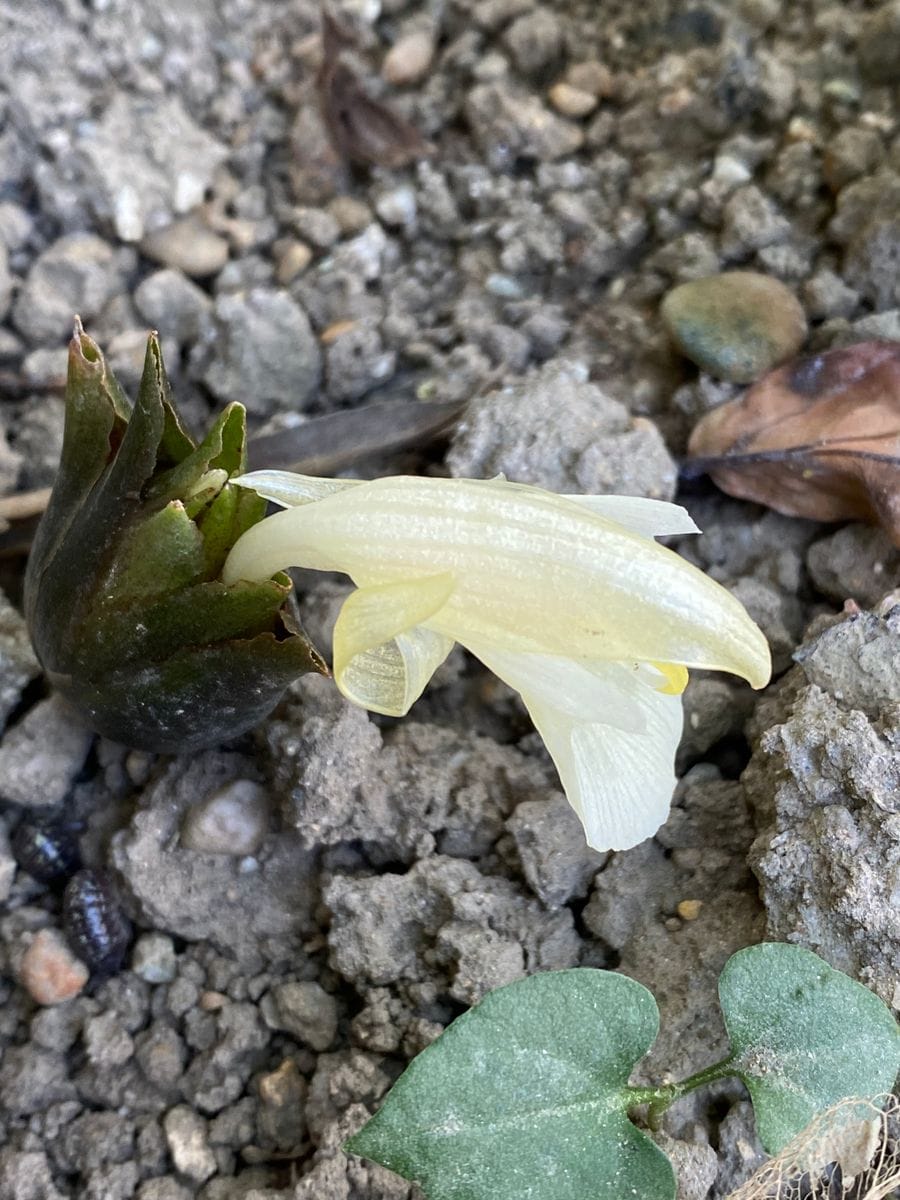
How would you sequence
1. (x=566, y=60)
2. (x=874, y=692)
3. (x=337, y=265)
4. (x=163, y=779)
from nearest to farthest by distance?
(x=874, y=692), (x=163, y=779), (x=337, y=265), (x=566, y=60)

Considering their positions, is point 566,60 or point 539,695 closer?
point 539,695

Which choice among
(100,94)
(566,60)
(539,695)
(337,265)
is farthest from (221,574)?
(566,60)

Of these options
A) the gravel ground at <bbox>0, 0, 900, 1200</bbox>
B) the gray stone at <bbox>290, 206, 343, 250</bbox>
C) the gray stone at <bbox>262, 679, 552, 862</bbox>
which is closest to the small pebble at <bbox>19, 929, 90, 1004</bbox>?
the gravel ground at <bbox>0, 0, 900, 1200</bbox>

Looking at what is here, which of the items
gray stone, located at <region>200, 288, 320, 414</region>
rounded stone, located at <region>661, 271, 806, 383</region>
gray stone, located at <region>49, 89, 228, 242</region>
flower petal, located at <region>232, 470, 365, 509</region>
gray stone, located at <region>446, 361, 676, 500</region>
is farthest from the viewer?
gray stone, located at <region>49, 89, 228, 242</region>

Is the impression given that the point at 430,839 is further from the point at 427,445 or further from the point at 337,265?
the point at 337,265

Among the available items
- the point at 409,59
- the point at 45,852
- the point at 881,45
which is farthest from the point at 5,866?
the point at 881,45

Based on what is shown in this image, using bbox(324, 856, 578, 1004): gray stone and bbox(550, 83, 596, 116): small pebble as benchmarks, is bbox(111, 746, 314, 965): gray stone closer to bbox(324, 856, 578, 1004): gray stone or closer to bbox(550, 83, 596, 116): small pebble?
bbox(324, 856, 578, 1004): gray stone
